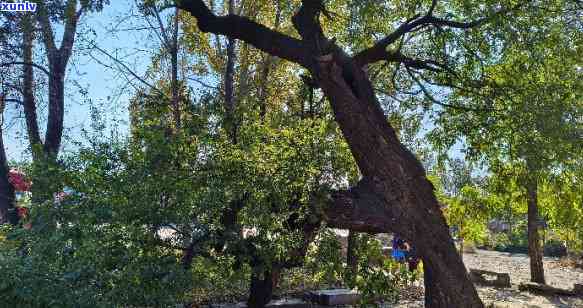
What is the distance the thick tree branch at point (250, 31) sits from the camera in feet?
23.2

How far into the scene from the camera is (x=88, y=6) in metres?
6.62

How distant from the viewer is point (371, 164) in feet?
21.0

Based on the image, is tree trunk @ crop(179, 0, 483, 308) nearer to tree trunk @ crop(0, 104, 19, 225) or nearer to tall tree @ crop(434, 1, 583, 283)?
tall tree @ crop(434, 1, 583, 283)

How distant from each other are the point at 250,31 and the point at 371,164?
2.54 m

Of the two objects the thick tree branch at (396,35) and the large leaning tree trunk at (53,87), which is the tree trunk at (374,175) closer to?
the thick tree branch at (396,35)

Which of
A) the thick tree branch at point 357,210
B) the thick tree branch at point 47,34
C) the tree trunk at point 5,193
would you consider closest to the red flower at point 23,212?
the tree trunk at point 5,193

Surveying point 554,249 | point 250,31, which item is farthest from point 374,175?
point 554,249

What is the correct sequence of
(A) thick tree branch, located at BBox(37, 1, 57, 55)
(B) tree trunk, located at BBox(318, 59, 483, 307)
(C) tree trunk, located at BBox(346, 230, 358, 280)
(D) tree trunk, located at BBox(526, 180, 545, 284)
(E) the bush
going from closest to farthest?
(B) tree trunk, located at BBox(318, 59, 483, 307) < (C) tree trunk, located at BBox(346, 230, 358, 280) < (A) thick tree branch, located at BBox(37, 1, 57, 55) < (D) tree trunk, located at BBox(526, 180, 545, 284) < (E) the bush

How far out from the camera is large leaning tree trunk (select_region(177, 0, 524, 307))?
20.1ft

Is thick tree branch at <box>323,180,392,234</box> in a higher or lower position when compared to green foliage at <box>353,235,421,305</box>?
higher

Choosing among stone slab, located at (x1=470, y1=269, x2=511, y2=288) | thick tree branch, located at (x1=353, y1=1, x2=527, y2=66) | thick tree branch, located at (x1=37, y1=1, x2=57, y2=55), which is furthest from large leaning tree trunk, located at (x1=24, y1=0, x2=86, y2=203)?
stone slab, located at (x1=470, y1=269, x2=511, y2=288)

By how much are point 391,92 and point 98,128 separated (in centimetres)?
617

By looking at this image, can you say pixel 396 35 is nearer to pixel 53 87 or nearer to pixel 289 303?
pixel 289 303

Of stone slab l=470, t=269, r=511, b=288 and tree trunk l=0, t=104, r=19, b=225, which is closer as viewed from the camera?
tree trunk l=0, t=104, r=19, b=225
